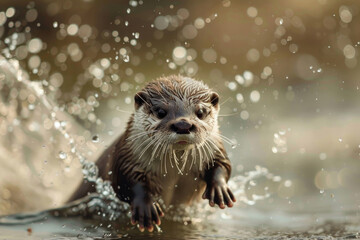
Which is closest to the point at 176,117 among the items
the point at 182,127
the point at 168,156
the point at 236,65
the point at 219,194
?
the point at 182,127

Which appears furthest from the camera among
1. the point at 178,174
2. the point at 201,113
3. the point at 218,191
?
the point at 178,174

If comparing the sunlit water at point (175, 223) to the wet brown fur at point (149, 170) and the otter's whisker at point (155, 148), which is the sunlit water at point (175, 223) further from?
the otter's whisker at point (155, 148)

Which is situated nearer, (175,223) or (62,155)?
(175,223)

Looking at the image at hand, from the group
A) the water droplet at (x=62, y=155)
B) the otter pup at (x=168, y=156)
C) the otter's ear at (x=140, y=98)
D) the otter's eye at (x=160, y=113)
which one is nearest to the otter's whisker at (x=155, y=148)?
the otter pup at (x=168, y=156)

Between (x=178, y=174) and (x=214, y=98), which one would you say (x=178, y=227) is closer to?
(x=178, y=174)

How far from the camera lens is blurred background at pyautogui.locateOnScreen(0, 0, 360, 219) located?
19.4 feet

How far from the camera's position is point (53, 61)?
7.65 m

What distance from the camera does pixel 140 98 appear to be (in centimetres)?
290

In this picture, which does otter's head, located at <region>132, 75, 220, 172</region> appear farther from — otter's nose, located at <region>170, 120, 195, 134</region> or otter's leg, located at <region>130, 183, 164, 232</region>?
otter's leg, located at <region>130, 183, 164, 232</region>

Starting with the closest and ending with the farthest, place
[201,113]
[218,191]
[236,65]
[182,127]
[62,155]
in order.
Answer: [182,127]
[218,191]
[201,113]
[62,155]
[236,65]

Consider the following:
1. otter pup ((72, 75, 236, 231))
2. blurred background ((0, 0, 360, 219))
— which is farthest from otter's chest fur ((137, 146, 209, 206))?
blurred background ((0, 0, 360, 219))

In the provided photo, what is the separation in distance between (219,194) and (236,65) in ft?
15.7

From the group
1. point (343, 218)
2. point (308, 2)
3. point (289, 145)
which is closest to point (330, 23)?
point (308, 2)

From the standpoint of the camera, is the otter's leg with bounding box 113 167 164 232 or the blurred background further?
the blurred background
